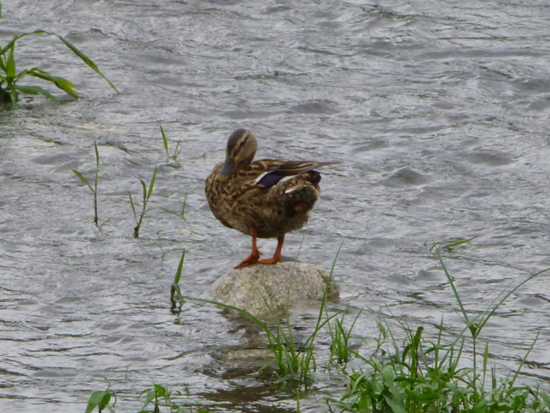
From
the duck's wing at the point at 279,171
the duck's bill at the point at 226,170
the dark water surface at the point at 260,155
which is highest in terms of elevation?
the duck's wing at the point at 279,171

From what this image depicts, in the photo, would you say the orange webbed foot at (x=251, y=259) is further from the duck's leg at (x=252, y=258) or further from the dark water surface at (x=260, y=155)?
the dark water surface at (x=260, y=155)

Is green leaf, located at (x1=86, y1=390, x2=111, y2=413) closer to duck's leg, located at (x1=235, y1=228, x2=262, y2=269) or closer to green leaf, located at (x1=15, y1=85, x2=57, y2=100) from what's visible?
duck's leg, located at (x1=235, y1=228, x2=262, y2=269)

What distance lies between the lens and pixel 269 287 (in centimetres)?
621

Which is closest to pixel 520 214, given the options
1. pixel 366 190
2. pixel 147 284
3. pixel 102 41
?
pixel 366 190

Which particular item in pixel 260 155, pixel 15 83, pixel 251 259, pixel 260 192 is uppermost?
pixel 260 192

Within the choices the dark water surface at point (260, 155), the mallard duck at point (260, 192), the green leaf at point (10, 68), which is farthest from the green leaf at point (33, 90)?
the mallard duck at point (260, 192)

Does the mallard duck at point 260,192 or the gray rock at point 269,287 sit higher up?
the mallard duck at point 260,192

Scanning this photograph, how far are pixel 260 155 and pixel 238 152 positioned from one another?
2696 millimetres

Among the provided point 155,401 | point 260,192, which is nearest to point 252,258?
Answer: point 260,192

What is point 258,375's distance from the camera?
200 inches

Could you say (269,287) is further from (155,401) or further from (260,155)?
(260,155)

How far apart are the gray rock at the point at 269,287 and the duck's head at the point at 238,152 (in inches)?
26.2

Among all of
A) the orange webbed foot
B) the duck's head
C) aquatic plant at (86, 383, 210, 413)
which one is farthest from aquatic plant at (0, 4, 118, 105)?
aquatic plant at (86, 383, 210, 413)

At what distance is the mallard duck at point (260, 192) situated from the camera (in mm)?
5863
